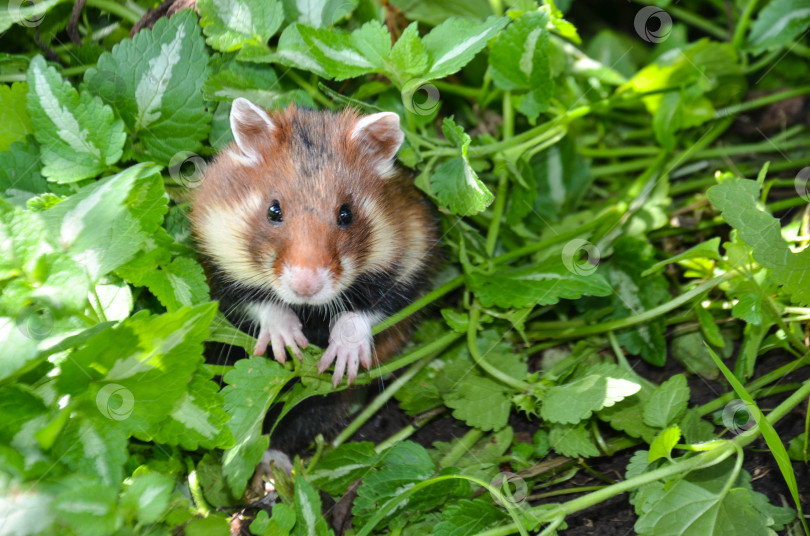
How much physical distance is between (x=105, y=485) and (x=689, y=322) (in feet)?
9.73

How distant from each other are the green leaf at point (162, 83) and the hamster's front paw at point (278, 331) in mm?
847

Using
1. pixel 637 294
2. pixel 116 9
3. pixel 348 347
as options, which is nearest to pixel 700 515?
pixel 637 294

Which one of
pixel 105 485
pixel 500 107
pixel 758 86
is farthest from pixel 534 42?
pixel 105 485

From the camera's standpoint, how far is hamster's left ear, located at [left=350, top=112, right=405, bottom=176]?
115 inches

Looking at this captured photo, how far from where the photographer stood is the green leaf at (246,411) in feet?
9.04

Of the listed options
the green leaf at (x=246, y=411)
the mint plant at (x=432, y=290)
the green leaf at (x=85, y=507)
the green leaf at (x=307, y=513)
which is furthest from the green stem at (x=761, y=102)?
the green leaf at (x=85, y=507)

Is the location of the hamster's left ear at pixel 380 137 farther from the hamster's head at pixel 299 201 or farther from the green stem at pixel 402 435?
the green stem at pixel 402 435

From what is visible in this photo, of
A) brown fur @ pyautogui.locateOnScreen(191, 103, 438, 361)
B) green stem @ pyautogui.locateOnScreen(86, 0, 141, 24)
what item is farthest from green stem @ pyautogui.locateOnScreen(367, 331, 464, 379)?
green stem @ pyautogui.locateOnScreen(86, 0, 141, 24)

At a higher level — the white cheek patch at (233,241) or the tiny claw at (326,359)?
the white cheek patch at (233,241)

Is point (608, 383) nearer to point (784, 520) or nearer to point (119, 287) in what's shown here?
point (784, 520)

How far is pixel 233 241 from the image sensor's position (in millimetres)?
3002

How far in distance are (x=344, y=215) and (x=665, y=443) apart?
160cm

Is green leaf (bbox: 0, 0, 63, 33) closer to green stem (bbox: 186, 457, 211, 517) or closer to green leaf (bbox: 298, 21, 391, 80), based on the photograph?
green leaf (bbox: 298, 21, 391, 80)

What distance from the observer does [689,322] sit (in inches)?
146
